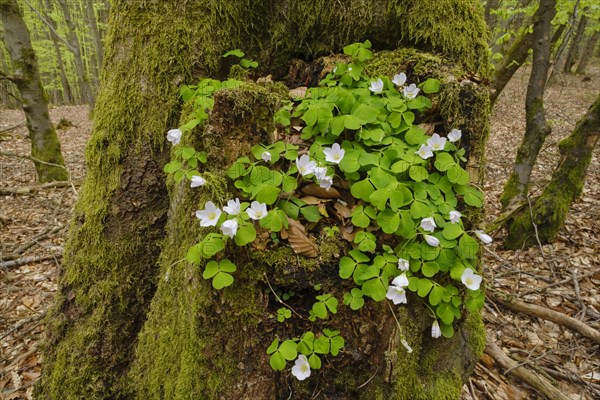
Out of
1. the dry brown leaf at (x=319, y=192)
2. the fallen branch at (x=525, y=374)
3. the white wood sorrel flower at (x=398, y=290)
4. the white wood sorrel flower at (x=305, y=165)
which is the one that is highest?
the white wood sorrel flower at (x=305, y=165)

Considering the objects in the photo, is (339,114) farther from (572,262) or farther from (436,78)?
(572,262)

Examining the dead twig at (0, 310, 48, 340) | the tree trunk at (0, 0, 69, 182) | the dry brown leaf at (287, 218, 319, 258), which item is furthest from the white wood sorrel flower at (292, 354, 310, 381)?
the tree trunk at (0, 0, 69, 182)

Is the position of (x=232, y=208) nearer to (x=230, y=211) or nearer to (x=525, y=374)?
(x=230, y=211)

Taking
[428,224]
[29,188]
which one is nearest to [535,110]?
[428,224]

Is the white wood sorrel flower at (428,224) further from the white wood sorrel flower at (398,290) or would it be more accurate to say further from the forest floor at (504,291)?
the forest floor at (504,291)

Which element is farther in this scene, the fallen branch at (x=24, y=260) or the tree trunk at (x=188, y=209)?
the fallen branch at (x=24, y=260)

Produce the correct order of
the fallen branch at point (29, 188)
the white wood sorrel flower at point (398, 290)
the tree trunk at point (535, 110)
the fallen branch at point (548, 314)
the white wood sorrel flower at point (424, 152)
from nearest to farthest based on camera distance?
1. the white wood sorrel flower at point (398, 290)
2. the white wood sorrel flower at point (424, 152)
3. the fallen branch at point (548, 314)
4. the tree trunk at point (535, 110)
5. the fallen branch at point (29, 188)

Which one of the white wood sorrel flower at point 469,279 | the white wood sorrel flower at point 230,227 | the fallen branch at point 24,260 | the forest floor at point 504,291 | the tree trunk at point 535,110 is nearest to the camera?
the white wood sorrel flower at point 230,227

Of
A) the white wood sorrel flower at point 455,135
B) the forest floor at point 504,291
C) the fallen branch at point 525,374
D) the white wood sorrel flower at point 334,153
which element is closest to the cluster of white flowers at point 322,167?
the white wood sorrel flower at point 334,153
